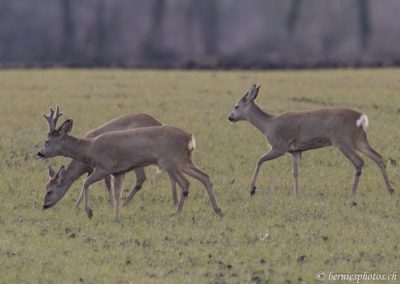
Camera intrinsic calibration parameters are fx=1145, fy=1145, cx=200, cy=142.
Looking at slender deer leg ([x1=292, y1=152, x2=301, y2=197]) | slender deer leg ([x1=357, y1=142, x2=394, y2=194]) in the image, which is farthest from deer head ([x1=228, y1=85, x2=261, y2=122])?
slender deer leg ([x1=357, y1=142, x2=394, y2=194])

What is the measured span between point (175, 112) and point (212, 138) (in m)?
2.93

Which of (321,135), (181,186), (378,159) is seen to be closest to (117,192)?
(181,186)

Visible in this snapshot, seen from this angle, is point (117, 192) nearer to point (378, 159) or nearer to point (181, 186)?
point (181, 186)

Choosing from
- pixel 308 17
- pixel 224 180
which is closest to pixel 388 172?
pixel 224 180

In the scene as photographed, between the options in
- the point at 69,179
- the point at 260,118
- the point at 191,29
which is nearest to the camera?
the point at 69,179

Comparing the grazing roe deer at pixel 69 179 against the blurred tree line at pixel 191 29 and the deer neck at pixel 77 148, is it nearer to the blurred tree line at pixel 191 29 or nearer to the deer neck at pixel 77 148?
the deer neck at pixel 77 148

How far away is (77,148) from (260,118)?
10.3ft

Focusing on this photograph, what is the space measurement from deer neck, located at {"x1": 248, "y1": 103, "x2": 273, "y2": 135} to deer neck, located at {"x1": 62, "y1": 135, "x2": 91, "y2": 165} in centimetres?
297

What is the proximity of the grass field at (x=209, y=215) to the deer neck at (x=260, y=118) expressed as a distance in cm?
72

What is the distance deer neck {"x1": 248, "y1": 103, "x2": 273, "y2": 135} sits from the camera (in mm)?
15695

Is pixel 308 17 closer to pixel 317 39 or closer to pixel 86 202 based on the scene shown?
pixel 317 39

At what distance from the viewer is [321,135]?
14.9 m

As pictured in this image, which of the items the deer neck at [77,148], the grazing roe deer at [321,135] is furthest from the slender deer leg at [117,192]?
the grazing roe deer at [321,135]

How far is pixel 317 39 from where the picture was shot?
58219 mm
